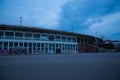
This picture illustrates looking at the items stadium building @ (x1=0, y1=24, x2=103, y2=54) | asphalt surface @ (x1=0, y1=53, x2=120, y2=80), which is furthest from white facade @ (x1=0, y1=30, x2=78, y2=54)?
asphalt surface @ (x1=0, y1=53, x2=120, y2=80)

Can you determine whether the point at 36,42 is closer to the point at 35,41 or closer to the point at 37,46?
the point at 35,41

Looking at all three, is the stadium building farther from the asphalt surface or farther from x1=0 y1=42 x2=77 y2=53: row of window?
the asphalt surface

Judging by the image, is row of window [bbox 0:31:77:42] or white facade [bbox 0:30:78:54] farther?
row of window [bbox 0:31:77:42]

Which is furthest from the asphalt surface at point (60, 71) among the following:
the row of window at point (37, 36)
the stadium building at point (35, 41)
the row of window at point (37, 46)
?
the row of window at point (37, 36)

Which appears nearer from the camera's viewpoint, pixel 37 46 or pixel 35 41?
pixel 35 41

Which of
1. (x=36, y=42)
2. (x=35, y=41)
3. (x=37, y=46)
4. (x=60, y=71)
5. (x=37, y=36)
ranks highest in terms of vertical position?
(x=37, y=36)

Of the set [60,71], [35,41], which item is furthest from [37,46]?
[60,71]

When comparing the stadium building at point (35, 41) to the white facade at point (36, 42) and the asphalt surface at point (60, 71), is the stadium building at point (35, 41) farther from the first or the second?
the asphalt surface at point (60, 71)

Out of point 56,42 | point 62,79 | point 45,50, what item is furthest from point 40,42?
point 62,79

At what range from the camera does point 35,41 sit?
31828mm

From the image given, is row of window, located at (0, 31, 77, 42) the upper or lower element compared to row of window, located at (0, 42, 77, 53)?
upper

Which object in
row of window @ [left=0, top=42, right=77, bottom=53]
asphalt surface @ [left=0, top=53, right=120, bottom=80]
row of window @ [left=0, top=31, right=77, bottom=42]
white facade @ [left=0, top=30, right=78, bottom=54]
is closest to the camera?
asphalt surface @ [left=0, top=53, right=120, bottom=80]

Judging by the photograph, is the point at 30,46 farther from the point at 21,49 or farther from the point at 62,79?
the point at 62,79

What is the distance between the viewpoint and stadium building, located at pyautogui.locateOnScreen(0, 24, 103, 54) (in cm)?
2866
